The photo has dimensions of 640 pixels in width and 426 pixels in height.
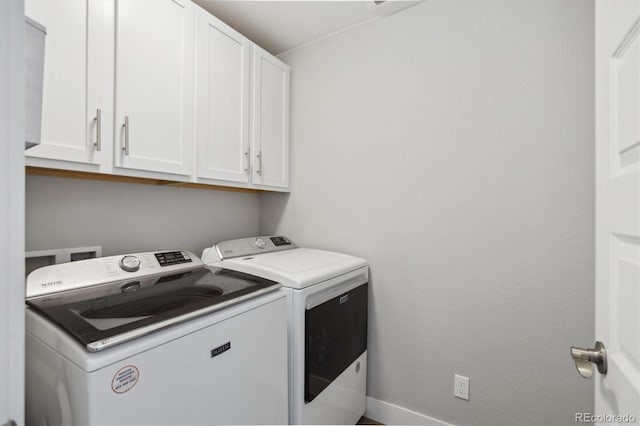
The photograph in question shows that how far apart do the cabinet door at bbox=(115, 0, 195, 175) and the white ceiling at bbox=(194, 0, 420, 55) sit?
38 cm

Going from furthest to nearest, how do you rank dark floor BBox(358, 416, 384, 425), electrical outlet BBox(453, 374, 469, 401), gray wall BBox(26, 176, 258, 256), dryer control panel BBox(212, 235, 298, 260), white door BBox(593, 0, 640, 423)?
dark floor BBox(358, 416, 384, 425) < dryer control panel BBox(212, 235, 298, 260) < electrical outlet BBox(453, 374, 469, 401) < gray wall BBox(26, 176, 258, 256) < white door BBox(593, 0, 640, 423)

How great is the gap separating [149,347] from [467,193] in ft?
5.16

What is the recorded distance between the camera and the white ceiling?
175cm

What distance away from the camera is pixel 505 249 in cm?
151

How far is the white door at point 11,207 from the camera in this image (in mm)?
444

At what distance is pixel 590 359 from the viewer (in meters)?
0.68

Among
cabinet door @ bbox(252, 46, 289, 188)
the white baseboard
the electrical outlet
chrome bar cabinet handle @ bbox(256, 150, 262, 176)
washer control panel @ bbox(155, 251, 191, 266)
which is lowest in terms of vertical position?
the white baseboard

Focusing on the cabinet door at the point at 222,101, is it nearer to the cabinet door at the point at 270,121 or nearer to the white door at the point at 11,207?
the cabinet door at the point at 270,121

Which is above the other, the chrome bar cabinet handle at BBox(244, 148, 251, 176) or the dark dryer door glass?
the chrome bar cabinet handle at BBox(244, 148, 251, 176)

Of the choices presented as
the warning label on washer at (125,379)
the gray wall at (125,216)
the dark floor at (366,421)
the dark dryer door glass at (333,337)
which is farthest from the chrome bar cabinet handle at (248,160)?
the dark floor at (366,421)

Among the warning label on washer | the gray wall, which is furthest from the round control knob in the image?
the warning label on washer

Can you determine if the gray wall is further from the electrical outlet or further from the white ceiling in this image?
the electrical outlet

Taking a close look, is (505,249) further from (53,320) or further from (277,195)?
(53,320)

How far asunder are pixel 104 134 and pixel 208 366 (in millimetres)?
1005
